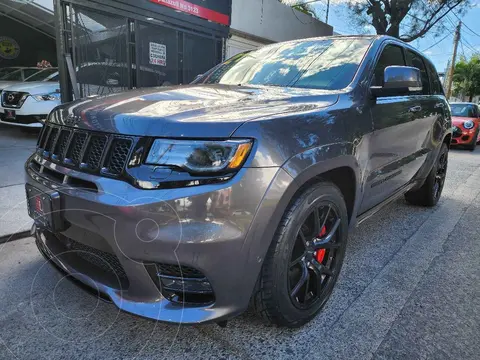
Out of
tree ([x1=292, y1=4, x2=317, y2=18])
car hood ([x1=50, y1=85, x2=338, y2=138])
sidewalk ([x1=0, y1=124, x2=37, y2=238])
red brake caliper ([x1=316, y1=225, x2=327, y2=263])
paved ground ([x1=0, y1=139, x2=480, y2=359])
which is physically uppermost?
tree ([x1=292, y1=4, x2=317, y2=18])

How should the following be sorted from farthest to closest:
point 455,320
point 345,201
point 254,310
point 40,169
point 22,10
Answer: point 22,10
point 345,201
point 455,320
point 40,169
point 254,310

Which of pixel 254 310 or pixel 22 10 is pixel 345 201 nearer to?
pixel 254 310

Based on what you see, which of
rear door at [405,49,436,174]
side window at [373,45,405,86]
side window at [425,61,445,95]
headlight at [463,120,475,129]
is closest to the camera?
side window at [373,45,405,86]

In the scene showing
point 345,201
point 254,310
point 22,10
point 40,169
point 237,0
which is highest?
point 237,0

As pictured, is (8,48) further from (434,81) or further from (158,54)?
(434,81)

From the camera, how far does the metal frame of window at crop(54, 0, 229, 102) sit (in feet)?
20.6

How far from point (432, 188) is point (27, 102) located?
7.58 metres

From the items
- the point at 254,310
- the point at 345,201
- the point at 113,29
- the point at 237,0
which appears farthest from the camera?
the point at 237,0

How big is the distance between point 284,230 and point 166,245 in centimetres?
58

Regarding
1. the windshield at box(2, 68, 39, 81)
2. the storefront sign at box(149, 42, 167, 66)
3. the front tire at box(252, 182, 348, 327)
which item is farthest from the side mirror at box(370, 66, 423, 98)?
the windshield at box(2, 68, 39, 81)

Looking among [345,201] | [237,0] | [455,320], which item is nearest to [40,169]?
[345,201]

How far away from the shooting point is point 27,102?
7582 mm

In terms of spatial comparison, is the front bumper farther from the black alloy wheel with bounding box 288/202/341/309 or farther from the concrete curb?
the concrete curb

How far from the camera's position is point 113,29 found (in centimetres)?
741
